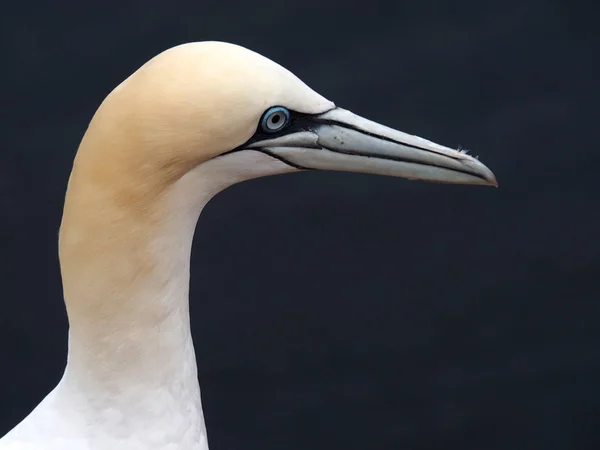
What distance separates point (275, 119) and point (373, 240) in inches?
150

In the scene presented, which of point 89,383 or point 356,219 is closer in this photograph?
point 89,383

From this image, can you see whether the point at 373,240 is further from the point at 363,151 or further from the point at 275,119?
the point at 275,119

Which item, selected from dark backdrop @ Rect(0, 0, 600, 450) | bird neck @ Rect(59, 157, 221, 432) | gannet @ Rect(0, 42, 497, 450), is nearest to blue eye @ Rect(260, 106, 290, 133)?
gannet @ Rect(0, 42, 497, 450)

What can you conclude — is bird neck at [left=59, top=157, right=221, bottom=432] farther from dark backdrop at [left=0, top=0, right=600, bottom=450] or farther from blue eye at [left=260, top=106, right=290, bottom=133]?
dark backdrop at [left=0, top=0, right=600, bottom=450]

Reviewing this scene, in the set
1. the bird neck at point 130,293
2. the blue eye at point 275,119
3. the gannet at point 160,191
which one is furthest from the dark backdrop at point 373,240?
the blue eye at point 275,119

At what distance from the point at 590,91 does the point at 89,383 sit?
4667 millimetres

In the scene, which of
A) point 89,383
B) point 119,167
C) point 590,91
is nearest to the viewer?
point 119,167

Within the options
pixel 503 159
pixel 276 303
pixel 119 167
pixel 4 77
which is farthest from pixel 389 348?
pixel 119 167

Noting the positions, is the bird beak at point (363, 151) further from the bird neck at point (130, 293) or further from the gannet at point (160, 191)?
the bird neck at point (130, 293)

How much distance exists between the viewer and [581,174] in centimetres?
820

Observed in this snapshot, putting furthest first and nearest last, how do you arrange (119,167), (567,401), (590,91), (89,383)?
(590,91), (567,401), (89,383), (119,167)

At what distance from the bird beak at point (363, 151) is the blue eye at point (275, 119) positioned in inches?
2.6

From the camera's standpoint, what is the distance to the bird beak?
4.47 meters

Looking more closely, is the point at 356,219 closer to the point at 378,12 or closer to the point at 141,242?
the point at 378,12
